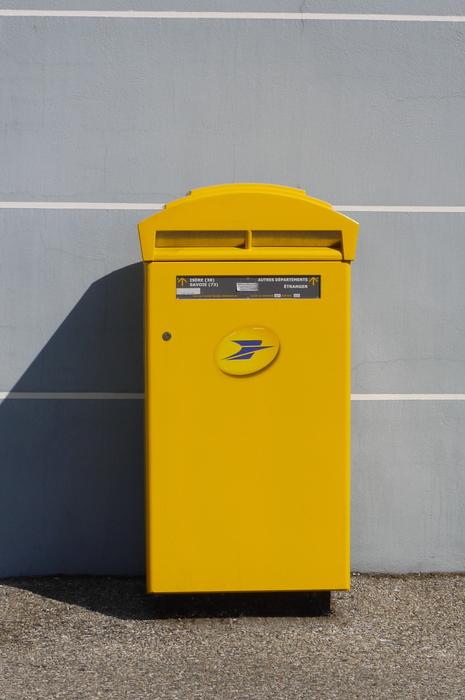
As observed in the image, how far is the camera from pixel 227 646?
4.23m

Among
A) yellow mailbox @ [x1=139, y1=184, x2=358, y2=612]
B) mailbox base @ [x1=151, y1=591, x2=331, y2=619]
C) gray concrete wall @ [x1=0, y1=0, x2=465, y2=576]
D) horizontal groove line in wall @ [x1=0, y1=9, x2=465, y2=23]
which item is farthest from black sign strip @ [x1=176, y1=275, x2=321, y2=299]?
horizontal groove line in wall @ [x1=0, y1=9, x2=465, y2=23]

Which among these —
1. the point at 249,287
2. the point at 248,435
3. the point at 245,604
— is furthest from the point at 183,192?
the point at 245,604

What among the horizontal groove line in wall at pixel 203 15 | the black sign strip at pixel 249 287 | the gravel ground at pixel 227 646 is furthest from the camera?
the horizontal groove line in wall at pixel 203 15

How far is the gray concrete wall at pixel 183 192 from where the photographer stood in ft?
16.4

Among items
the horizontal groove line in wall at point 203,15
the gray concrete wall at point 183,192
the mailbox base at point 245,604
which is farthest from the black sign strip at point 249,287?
the horizontal groove line in wall at point 203,15

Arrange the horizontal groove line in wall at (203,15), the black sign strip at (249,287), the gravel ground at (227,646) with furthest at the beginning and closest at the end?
the horizontal groove line in wall at (203,15) < the black sign strip at (249,287) < the gravel ground at (227,646)

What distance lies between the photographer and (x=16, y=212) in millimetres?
5012

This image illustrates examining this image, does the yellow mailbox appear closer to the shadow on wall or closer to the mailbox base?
the mailbox base

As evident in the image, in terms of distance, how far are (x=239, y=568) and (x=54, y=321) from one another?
4.99 feet

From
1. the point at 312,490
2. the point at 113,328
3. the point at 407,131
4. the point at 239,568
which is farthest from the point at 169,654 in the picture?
the point at 407,131

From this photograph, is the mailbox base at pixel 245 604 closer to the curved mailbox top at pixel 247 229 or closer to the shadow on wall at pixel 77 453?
the shadow on wall at pixel 77 453

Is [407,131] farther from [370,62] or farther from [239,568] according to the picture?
[239,568]

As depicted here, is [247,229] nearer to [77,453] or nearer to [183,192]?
[183,192]

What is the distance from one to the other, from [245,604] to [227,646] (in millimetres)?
434
